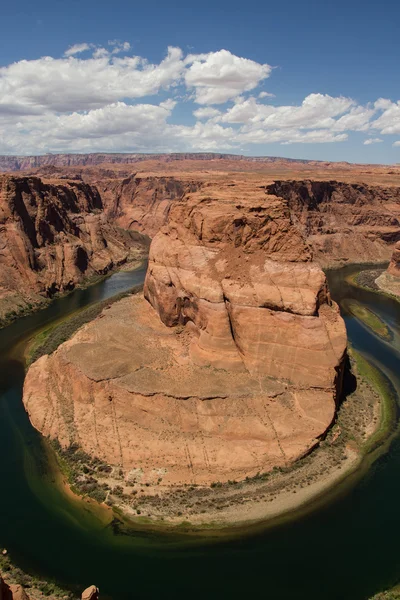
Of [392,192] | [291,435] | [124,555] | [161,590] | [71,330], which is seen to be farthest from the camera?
[392,192]

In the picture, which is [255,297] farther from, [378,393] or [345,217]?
[345,217]

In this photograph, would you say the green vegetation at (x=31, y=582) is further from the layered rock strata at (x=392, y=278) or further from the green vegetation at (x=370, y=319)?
the layered rock strata at (x=392, y=278)

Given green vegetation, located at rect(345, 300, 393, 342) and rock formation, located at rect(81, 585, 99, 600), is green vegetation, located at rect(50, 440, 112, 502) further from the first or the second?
green vegetation, located at rect(345, 300, 393, 342)

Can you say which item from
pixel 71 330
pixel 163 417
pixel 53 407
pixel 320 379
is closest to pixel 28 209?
pixel 71 330

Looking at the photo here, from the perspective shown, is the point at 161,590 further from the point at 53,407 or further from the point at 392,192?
the point at 392,192

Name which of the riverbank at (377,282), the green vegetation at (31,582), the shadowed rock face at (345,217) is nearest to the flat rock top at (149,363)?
the green vegetation at (31,582)
